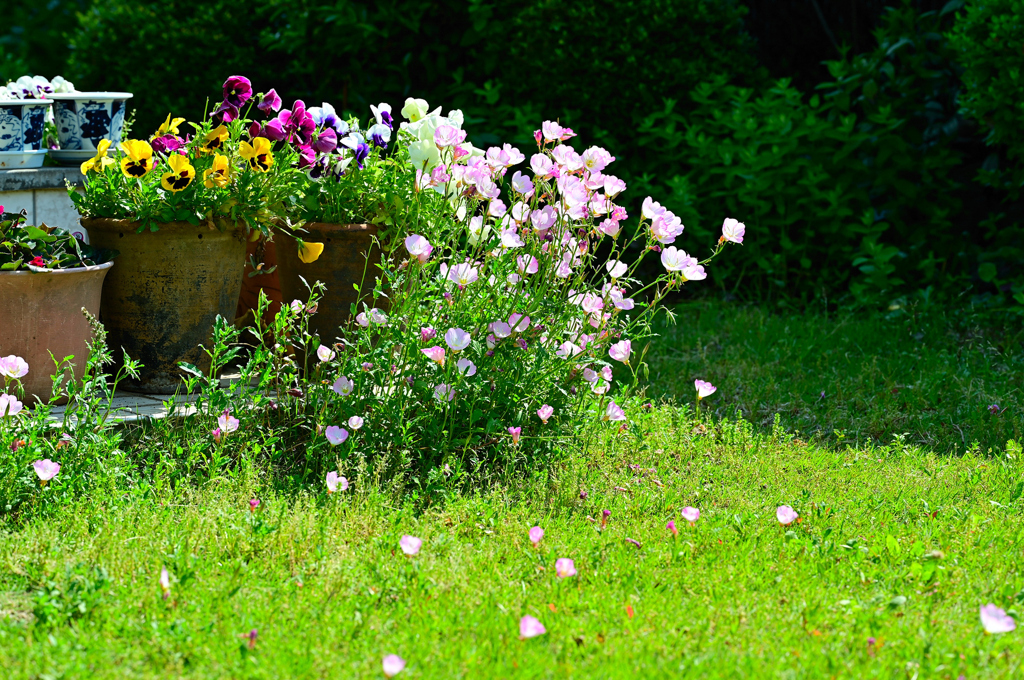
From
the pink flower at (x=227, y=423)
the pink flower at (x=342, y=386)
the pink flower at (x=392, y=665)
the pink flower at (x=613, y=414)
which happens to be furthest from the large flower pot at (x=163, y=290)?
the pink flower at (x=392, y=665)

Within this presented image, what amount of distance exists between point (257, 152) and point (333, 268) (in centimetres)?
44

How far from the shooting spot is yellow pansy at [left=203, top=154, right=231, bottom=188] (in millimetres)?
3041

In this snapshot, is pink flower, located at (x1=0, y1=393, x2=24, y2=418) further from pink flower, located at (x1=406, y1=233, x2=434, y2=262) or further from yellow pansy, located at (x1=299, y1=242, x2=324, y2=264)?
pink flower, located at (x1=406, y1=233, x2=434, y2=262)

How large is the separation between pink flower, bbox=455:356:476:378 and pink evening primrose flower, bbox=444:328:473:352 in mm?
58

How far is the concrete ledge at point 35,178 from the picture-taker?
3.24 m

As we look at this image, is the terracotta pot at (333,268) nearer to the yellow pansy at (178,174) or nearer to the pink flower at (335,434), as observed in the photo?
the yellow pansy at (178,174)

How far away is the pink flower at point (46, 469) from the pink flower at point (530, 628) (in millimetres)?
1230

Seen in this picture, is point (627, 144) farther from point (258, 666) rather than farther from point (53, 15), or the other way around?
point (53, 15)

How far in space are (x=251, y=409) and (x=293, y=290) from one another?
623mm

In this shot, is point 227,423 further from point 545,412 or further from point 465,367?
point 545,412

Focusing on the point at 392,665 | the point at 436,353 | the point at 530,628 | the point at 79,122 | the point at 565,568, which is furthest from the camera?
the point at 79,122

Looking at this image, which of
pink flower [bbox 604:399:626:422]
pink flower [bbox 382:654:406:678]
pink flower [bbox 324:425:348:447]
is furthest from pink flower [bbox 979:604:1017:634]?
pink flower [bbox 324:425:348:447]

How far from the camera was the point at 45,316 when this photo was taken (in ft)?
9.39

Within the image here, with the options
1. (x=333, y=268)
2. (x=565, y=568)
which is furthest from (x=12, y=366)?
(x=565, y=568)
